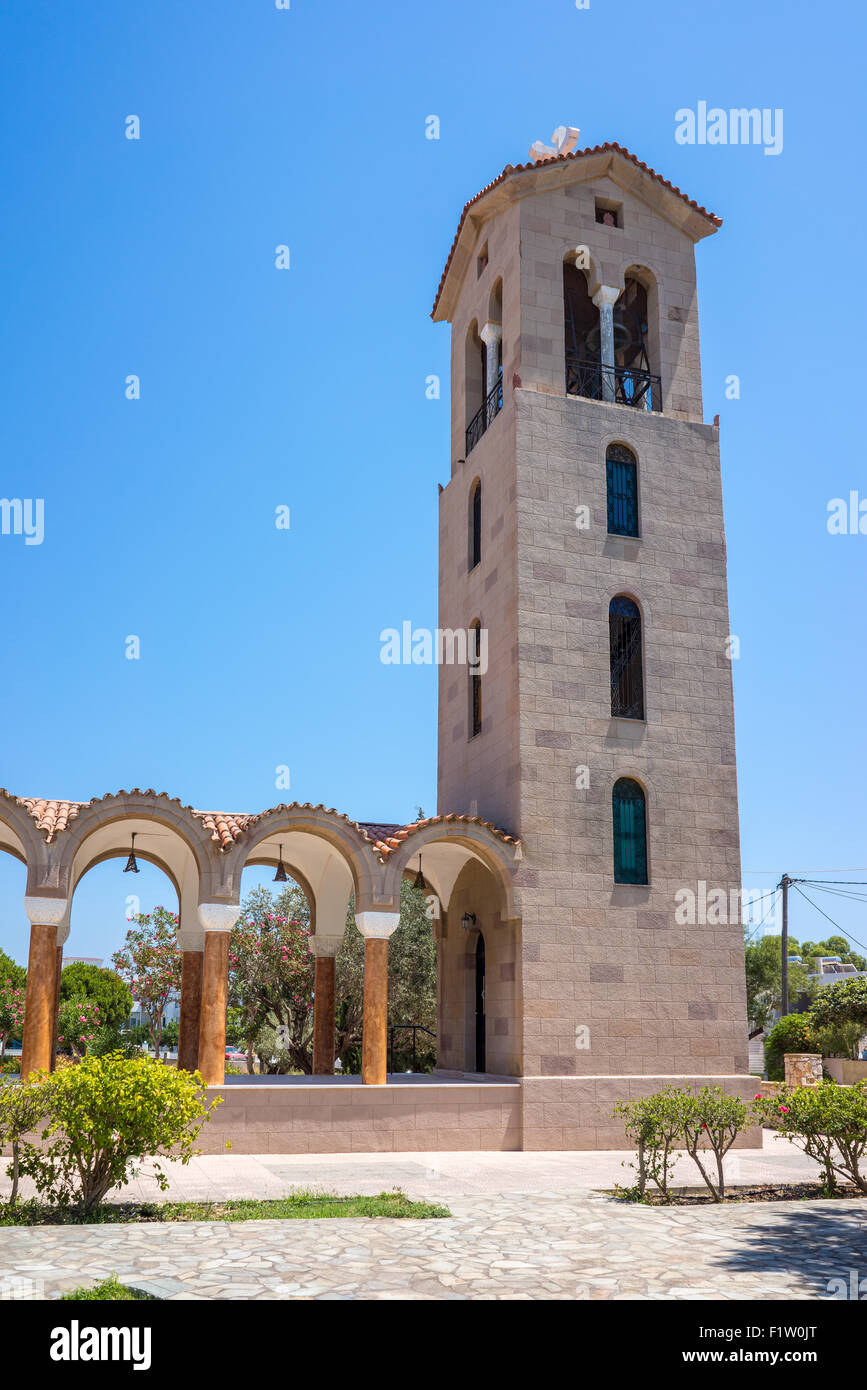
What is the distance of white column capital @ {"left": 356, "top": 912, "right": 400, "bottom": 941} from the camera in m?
16.1

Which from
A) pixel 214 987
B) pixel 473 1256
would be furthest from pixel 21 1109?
pixel 214 987

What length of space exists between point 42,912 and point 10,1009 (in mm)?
28586

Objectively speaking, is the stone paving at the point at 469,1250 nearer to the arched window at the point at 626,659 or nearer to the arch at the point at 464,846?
the arch at the point at 464,846

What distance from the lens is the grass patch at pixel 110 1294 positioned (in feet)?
20.9

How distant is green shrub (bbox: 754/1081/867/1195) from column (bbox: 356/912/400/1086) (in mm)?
5746

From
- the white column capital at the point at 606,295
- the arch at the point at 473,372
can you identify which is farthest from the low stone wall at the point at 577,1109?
the white column capital at the point at 606,295

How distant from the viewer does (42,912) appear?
14867 millimetres

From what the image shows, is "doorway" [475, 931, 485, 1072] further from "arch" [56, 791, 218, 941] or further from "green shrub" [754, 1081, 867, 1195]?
"green shrub" [754, 1081, 867, 1195]

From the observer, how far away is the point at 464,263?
2169 centimetres

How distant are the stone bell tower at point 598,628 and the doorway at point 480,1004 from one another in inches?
88.9

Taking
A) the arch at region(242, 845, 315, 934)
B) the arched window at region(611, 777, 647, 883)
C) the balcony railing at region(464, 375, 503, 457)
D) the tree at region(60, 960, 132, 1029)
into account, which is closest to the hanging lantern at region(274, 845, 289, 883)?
the arch at region(242, 845, 315, 934)

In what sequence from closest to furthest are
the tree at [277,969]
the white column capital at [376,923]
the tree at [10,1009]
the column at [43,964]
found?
the column at [43,964], the white column capital at [376,923], the tree at [277,969], the tree at [10,1009]

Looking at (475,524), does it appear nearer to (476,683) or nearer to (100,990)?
(476,683)
